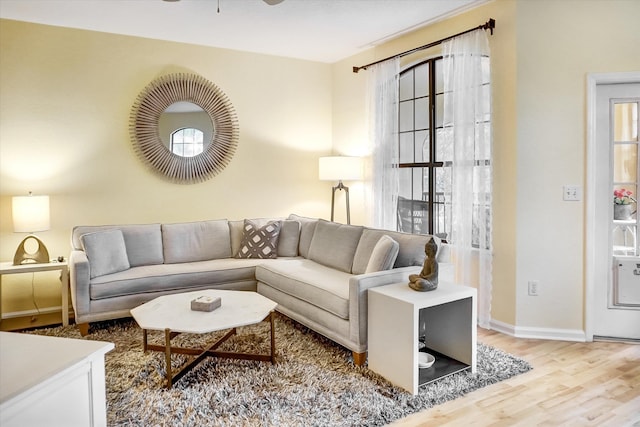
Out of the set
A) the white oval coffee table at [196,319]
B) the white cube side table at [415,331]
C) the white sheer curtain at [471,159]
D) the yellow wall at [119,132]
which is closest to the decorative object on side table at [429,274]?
the white cube side table at [415,331]

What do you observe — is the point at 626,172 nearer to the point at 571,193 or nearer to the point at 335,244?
the point at 571,193

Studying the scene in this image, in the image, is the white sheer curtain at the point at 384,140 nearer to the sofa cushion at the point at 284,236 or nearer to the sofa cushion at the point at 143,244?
the sofa cushion at the point at 284,236

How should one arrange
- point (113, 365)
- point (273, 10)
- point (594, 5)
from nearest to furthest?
point (113, 365), point (594, 5), point (273, 10)

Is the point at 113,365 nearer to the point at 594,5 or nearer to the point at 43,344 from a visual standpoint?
the point at 43,344

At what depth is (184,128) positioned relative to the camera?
4.96 metres

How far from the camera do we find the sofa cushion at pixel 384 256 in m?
3.20

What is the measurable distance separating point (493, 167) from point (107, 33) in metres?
3.93

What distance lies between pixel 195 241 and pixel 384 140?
2.28m

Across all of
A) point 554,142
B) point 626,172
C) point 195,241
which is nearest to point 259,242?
point 195,241

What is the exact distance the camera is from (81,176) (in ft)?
14.6

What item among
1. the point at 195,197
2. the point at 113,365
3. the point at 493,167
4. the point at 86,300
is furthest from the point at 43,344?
the point at 195,197

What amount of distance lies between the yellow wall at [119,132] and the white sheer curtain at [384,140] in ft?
3.40

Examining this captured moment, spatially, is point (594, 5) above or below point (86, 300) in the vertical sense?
above

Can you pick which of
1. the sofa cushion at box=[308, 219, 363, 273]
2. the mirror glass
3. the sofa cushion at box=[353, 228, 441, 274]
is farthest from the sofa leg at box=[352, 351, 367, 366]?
the mirror glass
